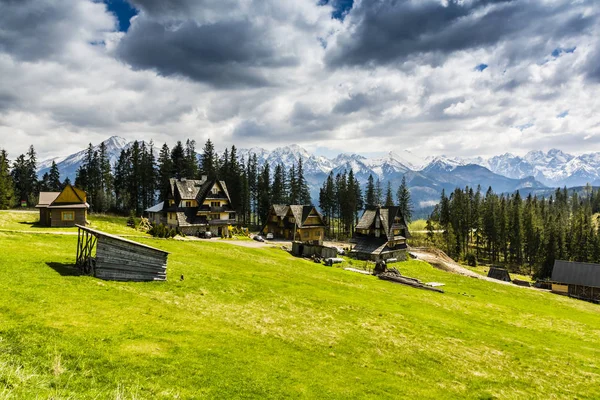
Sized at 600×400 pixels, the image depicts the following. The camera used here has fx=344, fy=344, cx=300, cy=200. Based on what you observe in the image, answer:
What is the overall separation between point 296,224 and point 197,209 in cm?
2360

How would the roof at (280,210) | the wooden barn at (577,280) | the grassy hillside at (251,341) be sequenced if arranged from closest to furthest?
1. the grassy hillside at (251,341)
2. the wooden barn at (577,280)
3. the roof at (280,210)

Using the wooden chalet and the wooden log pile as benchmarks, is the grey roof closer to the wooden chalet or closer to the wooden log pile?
the wooden chalet

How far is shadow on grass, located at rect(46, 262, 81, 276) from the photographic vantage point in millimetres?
25453

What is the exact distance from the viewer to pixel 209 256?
44031mm

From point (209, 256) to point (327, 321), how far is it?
78.2 feet

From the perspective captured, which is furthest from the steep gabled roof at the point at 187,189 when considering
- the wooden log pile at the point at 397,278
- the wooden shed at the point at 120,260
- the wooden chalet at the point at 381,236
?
the wooden shed at the point at 120,260

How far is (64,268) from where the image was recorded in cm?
2653

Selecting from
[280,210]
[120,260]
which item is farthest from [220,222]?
[120,260]

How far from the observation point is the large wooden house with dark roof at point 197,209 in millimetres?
76125

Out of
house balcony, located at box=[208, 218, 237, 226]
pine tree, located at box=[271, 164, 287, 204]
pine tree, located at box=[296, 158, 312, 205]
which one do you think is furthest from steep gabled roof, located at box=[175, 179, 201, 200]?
pine tree, located at box=[296, 158, 312, 205]

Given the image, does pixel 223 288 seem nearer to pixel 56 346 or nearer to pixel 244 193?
pixel 56 346

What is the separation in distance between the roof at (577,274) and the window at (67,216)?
295ft

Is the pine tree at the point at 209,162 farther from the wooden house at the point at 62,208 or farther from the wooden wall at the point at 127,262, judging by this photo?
the wooden wall at the point at 127,262

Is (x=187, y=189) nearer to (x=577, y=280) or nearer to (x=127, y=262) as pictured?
(x=127, y=262)
